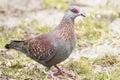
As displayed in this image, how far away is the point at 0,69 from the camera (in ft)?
25.9

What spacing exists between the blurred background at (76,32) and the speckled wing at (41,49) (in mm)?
256

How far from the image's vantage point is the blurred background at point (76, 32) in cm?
782

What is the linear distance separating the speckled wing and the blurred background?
0.84 feet

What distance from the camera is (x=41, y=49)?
24.9 feet

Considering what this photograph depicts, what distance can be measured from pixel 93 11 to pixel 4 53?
2.70 meters

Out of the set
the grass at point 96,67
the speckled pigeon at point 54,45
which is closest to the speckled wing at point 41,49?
the speckled pigeon at point 54,45

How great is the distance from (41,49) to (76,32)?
2348 mm

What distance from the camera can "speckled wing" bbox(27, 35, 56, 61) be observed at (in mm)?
7465

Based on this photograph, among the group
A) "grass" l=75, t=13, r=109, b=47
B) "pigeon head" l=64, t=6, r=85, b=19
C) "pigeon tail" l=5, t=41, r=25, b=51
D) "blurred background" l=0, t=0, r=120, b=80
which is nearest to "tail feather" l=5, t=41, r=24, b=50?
"pigeon tail" l=5, t=41, r=25, b=51

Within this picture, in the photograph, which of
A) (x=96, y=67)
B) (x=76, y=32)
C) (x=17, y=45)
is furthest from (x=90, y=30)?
(x=17, y=45)

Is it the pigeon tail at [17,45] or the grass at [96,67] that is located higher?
the pigeon tail at [17,45]

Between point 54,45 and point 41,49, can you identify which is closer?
point 54,45

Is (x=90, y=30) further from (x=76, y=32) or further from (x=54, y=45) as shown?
(x=54, y=45)

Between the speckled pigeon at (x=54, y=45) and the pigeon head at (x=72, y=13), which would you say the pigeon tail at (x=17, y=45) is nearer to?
the speckled pigeon at (x=54, y=45)
